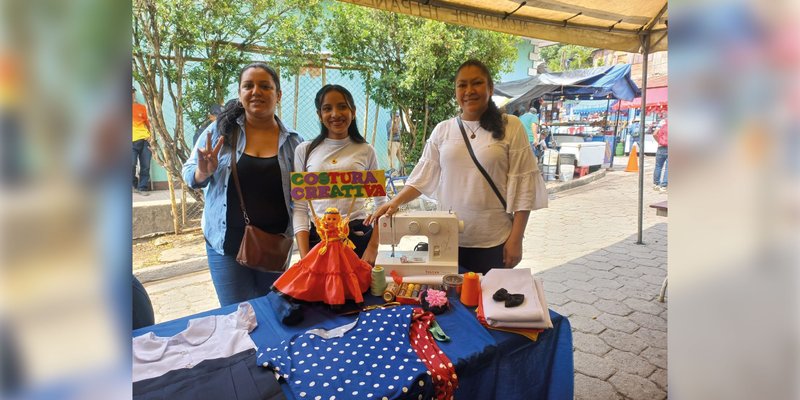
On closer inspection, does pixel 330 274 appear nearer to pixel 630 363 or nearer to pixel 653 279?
pixel 630 363

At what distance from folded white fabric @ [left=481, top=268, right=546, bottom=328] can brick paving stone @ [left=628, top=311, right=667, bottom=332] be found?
214 cm

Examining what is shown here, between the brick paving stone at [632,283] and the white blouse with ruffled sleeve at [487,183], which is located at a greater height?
the white blouse with ruffled sleeve at [487,183]

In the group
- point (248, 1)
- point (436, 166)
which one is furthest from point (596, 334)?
point (248, 1)

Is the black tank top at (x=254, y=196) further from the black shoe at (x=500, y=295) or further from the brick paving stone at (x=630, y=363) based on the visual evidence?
the brick paving stone at (x=630, y=363)

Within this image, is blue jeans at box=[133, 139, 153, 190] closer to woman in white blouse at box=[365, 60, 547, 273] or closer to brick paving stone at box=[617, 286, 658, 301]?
woman in white blouse at box=[365, 60, 547, 273]

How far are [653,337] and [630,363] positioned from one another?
468mm

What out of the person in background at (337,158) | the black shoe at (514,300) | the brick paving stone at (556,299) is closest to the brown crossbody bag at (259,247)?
the person in background at (337,158)

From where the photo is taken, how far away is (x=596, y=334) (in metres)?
3.13

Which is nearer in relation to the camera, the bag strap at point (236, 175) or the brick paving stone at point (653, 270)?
the bag strap at point (236, 175)

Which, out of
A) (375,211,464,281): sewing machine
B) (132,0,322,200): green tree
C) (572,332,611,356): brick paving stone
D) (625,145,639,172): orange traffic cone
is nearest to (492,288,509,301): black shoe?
(375,211,464,281): sewing machine

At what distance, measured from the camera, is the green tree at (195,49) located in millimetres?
4598

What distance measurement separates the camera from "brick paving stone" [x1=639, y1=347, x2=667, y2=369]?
108 inches

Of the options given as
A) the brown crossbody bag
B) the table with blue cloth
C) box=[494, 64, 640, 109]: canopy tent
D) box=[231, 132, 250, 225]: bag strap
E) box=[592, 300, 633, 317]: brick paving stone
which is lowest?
box=[592, 300, 633, 317]: brick paving stone

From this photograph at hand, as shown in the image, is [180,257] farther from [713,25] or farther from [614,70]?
[614,70]
